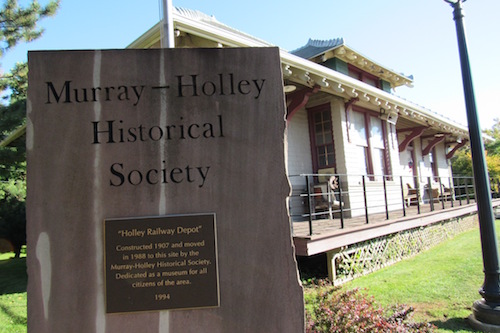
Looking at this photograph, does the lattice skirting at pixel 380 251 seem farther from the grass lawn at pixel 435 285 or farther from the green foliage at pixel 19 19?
the green foliage at pixel 19 19

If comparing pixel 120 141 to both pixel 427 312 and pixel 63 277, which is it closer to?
pixel 63 277

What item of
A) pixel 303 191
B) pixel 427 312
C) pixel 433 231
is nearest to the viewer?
pixel 427 312

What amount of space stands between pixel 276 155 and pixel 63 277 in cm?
158

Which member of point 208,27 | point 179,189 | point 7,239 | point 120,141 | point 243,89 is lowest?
point 7,239

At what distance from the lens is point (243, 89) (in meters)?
2.55

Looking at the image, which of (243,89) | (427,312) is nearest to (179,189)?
(243,89)

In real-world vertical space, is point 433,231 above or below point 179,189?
below

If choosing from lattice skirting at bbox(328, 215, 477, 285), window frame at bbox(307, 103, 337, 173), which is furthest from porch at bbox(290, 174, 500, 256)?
window frame at bbox(307, 103, 337, 173)

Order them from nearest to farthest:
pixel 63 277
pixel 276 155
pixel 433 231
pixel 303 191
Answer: pixel 63 277, pixel 276 155, pixel 303 191, pixel 433 231

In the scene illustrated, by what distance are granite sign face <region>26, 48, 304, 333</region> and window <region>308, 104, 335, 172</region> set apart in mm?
8124

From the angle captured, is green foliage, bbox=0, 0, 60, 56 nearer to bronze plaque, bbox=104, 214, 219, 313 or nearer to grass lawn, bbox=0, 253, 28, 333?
grass lawn, bbox=0, 253, 28, 333

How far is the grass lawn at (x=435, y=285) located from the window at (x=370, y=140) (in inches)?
124

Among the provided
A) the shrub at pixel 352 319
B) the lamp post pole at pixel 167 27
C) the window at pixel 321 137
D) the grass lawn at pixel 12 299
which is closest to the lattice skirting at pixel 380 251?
the window at pixel 321 137

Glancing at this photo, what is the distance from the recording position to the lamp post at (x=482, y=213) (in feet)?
15.4
